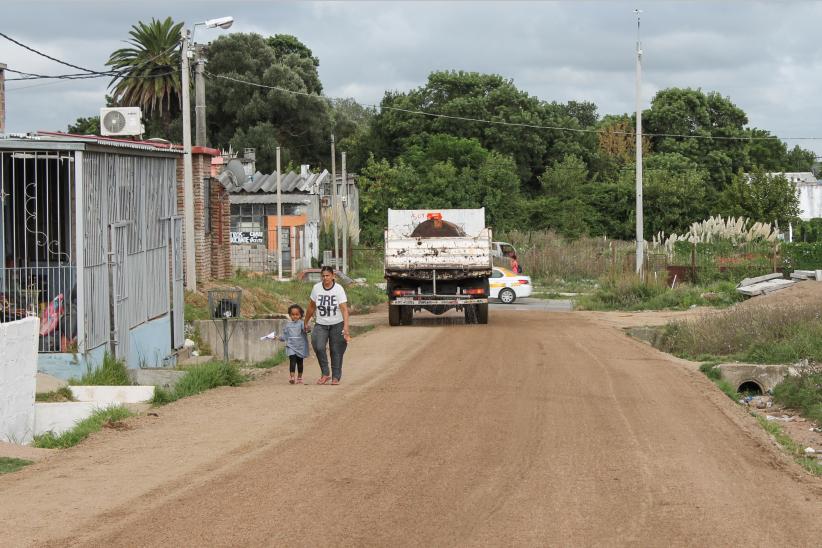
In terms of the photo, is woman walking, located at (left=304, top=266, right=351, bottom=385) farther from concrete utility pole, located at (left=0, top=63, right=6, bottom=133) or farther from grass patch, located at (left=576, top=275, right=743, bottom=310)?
grass patch, located at (left=576, top=275, right=743, bottom=310)

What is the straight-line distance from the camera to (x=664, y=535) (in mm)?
7555

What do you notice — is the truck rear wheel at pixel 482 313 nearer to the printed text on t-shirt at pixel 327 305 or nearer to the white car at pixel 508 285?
the white car at pixel 508 285

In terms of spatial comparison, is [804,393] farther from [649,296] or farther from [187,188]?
[649,296]

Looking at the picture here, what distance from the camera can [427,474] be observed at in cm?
930

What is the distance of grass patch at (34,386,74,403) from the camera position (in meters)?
14.2

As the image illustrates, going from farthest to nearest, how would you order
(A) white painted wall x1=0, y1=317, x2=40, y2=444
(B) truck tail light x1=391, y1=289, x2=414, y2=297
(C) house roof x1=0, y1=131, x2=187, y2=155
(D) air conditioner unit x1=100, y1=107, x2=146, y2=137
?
(B) truck tail light x1=391, y1=289, x2=414, y2=297, (D) air conditioner unit x1=100, y1=107, x2=146, y2=137, (C) house roof x1=0, y1=131, x2=187, y2=155, (A) white painted wall x1=0, y1=317, x2=40, y2=444

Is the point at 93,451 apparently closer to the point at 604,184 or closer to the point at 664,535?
the point at 664,535

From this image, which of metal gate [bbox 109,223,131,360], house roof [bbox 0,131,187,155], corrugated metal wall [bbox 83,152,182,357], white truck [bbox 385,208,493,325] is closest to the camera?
house roof [bbox 0,131,187,155]

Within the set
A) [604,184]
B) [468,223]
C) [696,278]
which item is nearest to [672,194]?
[604,184]

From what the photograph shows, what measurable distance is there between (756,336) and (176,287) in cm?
1161

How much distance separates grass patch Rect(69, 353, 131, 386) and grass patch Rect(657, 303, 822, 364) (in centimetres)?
1119

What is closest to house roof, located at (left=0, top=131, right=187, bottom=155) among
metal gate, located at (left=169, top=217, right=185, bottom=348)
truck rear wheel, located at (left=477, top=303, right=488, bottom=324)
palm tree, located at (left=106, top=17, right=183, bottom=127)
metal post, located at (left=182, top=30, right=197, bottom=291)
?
metal gate, located at (left=169, top=217, right=185, bottom=348)

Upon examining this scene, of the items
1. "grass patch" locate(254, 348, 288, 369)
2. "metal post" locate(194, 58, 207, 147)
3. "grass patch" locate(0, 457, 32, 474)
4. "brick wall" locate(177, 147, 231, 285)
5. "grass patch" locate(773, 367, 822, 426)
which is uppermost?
"metal post" locate(194, 58, 207, 147)

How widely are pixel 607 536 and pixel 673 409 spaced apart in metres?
6.44
